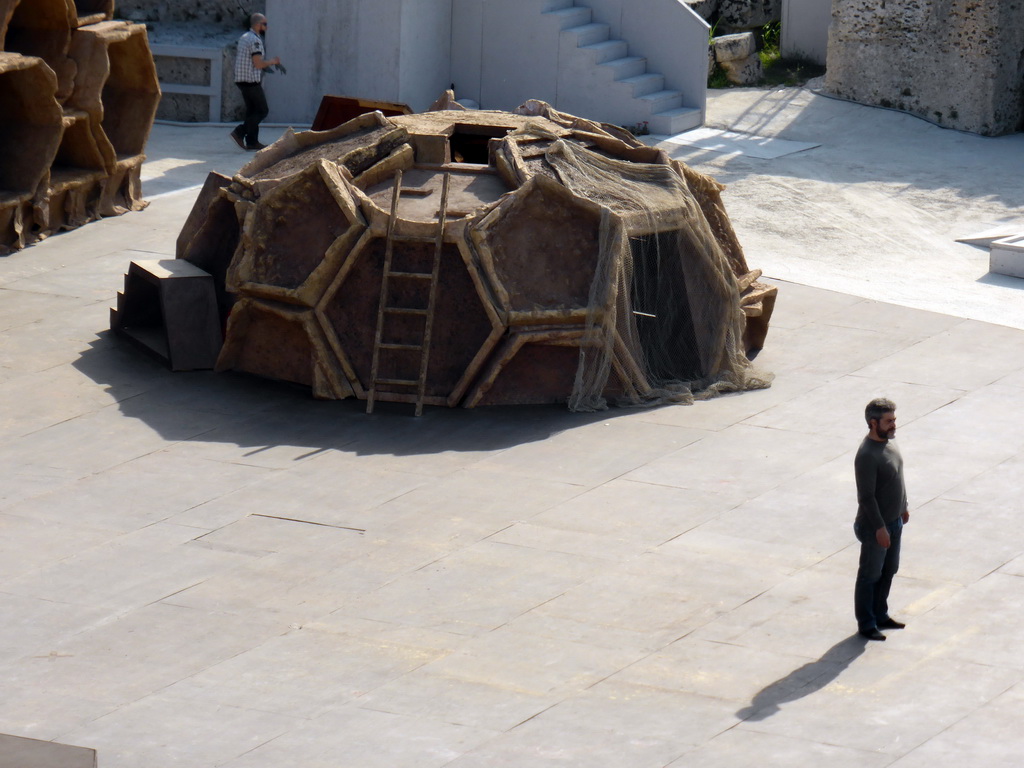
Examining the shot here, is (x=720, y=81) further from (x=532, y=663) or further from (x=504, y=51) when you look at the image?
(x=532, y=663)

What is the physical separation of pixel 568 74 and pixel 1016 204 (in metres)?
6.40

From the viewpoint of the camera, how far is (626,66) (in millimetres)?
20375

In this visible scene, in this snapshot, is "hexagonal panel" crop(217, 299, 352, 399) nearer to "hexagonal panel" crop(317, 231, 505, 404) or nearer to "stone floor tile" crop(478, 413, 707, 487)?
"hexagonal panel" crop(317, 231, 505, 404)

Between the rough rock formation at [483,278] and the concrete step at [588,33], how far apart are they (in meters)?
8.52

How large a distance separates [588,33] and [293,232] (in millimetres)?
10020

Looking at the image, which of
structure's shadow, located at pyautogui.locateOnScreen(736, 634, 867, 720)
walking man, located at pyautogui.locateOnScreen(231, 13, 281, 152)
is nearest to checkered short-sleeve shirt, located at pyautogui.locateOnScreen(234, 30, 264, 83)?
walking man, located at pyautogui.locateOnScreen(231, 13, 281, 152)

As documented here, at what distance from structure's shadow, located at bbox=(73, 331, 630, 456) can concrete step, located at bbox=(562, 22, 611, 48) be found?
1007cm

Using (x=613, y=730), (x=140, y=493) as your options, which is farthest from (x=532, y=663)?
(x=140, y=493)

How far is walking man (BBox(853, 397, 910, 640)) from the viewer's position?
7461mm

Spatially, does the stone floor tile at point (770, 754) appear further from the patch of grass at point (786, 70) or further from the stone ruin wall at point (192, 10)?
the stone ruin wall at point (192, 10)

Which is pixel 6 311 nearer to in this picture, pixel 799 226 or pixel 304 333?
pixel 304 333

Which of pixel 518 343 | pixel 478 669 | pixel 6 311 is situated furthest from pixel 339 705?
pixel 6 311

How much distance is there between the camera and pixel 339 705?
7.00m

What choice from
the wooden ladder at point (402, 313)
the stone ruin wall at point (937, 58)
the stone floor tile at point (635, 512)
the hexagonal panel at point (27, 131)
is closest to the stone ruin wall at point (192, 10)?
the hexagonal panel at point (27, 131)
